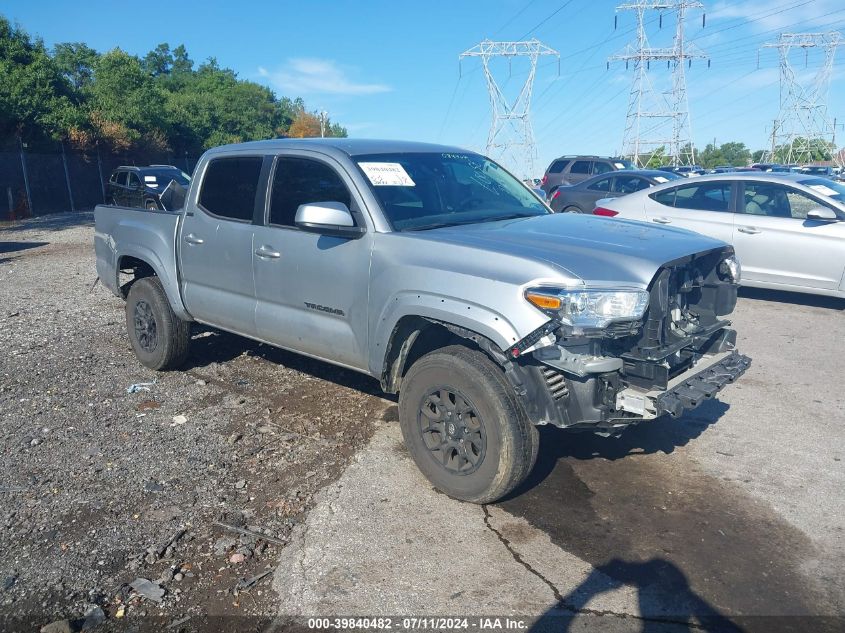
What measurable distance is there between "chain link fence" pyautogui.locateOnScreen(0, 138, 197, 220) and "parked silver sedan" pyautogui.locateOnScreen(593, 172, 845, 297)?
2183 centimetres

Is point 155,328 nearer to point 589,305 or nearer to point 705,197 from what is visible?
point 589,305

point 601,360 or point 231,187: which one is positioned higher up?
point 231,187

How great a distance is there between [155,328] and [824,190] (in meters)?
7.83

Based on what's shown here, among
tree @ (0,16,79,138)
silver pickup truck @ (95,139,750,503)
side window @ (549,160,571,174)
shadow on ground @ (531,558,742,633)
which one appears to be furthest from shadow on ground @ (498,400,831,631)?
Answer: tree @ (0,16,79,138)

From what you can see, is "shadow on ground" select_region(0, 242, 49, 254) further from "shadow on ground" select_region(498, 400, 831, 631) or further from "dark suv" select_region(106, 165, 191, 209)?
"shadow on ground" select_region(498, 400, 831, 631)

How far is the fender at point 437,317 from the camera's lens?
365cm

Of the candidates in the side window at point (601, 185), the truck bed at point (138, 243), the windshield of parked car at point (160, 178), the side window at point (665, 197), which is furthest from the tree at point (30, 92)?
the side window at point (665, 197)

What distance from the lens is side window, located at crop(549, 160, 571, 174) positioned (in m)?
21.3

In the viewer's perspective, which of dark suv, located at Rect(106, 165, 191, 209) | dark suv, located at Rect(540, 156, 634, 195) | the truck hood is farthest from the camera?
dark suv, located at Rect(106, 165, 191, 209)

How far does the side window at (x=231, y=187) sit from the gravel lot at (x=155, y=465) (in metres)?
1.52

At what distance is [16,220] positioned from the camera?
23250mm

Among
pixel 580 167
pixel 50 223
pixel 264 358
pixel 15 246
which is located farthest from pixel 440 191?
pixel 50 223

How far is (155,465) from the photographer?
467 centimetres

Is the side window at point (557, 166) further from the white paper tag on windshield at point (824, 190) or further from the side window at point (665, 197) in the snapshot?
the white paper tag on windshield at point (824, 190)
